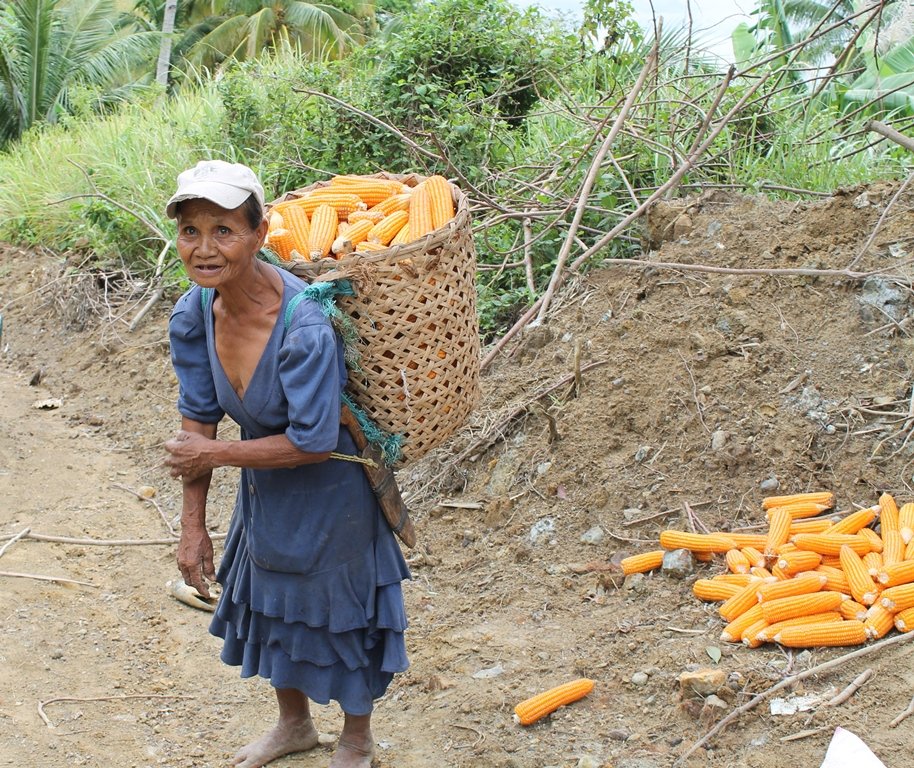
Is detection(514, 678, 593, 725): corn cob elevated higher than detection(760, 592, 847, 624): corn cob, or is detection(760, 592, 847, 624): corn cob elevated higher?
detection(760, 592, 847, 624): corn cob

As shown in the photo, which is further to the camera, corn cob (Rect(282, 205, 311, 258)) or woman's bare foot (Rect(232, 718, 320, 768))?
woman's bare foot (Rect(232, 718, 320, 768))

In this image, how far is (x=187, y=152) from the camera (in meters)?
9.56

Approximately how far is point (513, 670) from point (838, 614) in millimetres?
1173

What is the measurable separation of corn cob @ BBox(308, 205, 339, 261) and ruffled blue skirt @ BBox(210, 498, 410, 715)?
80 centimetres

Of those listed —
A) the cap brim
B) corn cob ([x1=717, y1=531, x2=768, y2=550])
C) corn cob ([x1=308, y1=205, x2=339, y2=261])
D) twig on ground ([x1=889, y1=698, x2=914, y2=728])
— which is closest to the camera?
the cap brim

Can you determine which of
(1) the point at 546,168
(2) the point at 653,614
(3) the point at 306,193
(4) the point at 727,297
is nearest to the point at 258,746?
(2) the point at 653,614

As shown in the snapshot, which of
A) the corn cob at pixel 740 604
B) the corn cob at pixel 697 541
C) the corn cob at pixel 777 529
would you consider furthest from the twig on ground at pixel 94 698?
the corn cob at pixel 777 529

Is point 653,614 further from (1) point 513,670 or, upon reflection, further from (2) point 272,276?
(2) point 272,276

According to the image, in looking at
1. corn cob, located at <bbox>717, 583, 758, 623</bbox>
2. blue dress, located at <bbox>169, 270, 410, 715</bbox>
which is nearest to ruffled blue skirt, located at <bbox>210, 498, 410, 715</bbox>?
blue dress, located at <bbox>169, 270, 410, 715</bbox>

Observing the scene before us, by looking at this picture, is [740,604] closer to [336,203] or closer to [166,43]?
[336,203]

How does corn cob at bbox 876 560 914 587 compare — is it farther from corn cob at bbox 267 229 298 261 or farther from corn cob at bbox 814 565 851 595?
corn cob at bbox 267 229 298 261

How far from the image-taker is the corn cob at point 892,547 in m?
3.45

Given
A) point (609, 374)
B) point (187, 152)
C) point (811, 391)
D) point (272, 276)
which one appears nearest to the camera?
point (272, 276)

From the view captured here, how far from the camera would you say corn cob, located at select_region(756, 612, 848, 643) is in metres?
3.37
